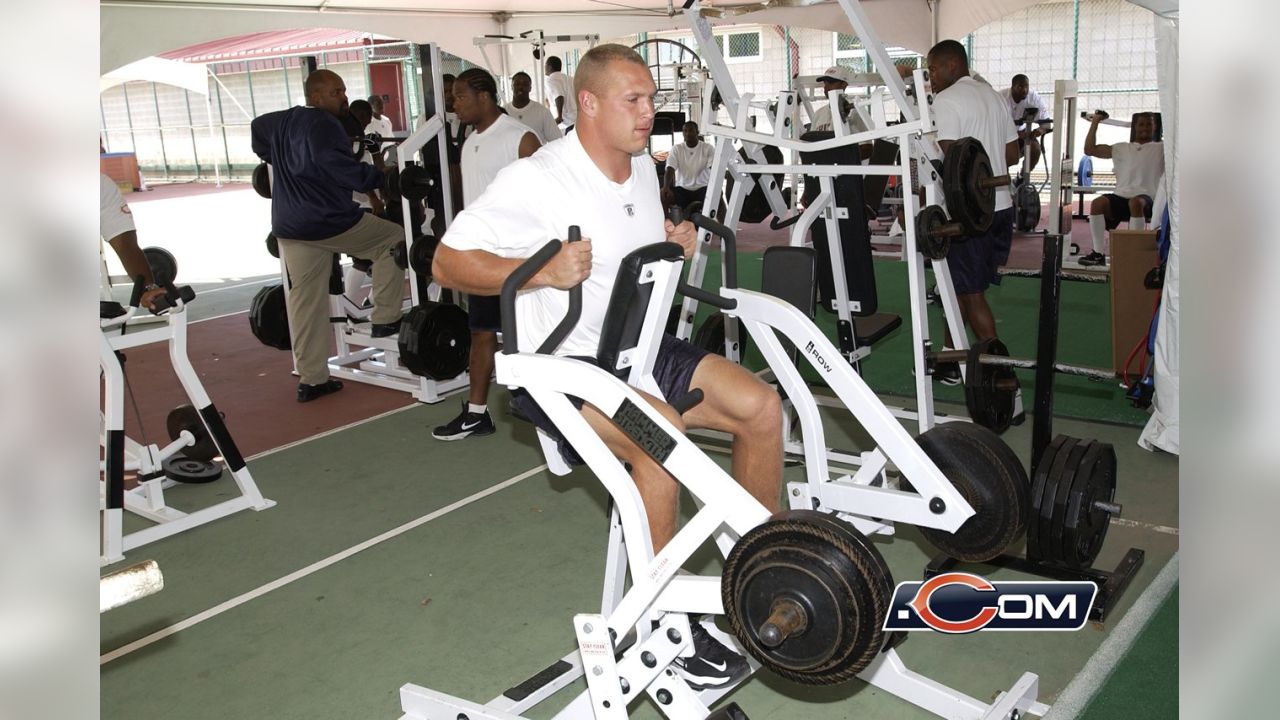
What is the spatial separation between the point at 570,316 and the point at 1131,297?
3.78m

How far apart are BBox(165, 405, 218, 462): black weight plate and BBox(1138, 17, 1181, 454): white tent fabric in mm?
3934

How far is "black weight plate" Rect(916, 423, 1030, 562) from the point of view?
2.62 metres

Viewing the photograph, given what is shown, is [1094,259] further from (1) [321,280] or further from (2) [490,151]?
(1) [321,280]

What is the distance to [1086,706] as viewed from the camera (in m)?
2.53

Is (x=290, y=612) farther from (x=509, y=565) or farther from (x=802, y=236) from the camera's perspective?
(x=802, y=236)

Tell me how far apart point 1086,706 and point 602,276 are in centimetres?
159

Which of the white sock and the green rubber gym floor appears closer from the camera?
the green rubber gym floor

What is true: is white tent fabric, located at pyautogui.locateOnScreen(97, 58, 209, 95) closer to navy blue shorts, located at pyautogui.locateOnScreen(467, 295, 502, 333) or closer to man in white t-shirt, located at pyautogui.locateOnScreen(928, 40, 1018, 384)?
navy blue shorts, located at pyautogui.locateOnScreen(467, 295, 502, 333)

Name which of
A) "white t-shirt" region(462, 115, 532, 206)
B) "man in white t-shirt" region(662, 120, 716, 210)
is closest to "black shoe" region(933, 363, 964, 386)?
"white t-shirt" region(462, 115, 532, 206)

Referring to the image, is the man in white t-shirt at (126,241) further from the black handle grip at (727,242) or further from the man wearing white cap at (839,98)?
the man wearing white cap at (839,98)

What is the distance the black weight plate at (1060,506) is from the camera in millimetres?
2662

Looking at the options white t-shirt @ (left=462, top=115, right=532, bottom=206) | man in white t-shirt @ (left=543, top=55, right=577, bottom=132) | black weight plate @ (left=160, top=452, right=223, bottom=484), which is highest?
man in white t-shirt @ (left=543, top=55, right=577, bottom=132)

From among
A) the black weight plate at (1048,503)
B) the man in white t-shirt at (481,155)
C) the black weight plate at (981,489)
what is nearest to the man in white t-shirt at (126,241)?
the man in white t-shirt at (481,155)

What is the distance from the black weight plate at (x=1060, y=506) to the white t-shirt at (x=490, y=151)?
3154 mm
